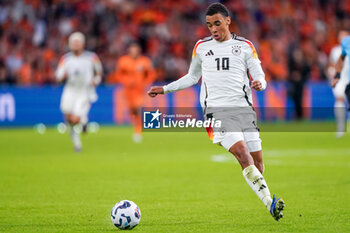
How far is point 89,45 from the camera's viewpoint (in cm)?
2786

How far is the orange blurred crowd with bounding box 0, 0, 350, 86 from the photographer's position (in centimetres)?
2742

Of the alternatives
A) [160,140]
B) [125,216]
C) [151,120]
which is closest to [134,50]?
[160,140]

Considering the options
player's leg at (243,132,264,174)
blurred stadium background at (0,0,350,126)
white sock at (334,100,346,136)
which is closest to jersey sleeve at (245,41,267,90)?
player's leg at (243,132,264,174)

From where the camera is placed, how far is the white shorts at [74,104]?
1845 centimetres

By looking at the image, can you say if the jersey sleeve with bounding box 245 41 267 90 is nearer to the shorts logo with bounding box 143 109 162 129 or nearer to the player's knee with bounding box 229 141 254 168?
the player's knee with bounding box 229 141 254 168

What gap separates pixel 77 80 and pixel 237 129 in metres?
11.5

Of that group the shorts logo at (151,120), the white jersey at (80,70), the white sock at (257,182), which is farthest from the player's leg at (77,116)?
the white sock at (257,182)

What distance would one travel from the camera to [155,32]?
95.5 feet

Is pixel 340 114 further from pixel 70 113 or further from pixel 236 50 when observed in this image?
pixel 236 50

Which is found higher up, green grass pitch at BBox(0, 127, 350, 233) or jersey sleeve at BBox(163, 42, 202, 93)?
jersey sleeve at BBox(163, 42, 202, 93)

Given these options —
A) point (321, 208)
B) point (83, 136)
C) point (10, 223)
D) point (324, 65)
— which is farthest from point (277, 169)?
point (324, 65)

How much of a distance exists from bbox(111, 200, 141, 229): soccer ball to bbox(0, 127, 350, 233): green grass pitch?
12 centimetres

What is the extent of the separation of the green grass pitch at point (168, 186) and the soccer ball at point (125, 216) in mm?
120

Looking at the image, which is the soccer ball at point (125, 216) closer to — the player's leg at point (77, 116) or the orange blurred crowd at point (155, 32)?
the player's leg at point (77, 116)
